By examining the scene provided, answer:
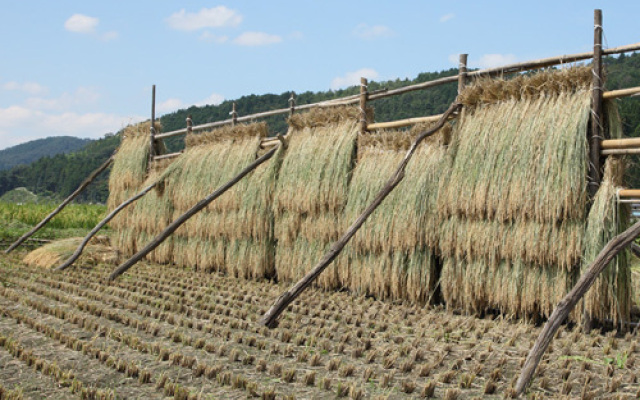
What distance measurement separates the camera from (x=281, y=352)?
17.9 ft

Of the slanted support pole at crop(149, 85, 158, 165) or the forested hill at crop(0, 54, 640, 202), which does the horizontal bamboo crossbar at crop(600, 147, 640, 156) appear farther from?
the slanted support pole at crop(149, 85, 158, 165)

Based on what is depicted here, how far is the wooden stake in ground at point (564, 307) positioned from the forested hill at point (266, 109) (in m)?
2.54

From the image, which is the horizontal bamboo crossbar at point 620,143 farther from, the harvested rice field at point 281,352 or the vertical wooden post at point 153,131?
the vertical wooden post at point 153,131

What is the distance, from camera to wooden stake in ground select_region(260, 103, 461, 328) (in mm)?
6547

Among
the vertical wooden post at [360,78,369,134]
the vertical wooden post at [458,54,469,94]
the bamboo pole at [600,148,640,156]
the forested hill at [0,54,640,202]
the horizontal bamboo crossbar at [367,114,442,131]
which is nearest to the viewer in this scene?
the bamboo pole at [600,148,640,156]

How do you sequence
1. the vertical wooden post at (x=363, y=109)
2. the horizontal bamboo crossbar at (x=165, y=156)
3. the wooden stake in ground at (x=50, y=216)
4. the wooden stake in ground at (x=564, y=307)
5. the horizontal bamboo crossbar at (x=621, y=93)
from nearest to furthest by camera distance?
the wooden stake in ground at (x=564, y=307), the horizontal bamboo crossbar at (x=621, y=93), the vertical wooden post at (x=363, y=109), the horizontal bamboo crossbar at (x=165, y=156), the wooden stake in ground at (x=50, y=216)

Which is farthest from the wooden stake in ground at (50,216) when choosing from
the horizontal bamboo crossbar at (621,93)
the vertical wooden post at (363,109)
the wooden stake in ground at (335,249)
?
the horizontal bamboo crossbar at (621,93)

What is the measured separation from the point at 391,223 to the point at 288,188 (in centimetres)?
236

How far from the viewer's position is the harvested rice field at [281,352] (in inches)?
174

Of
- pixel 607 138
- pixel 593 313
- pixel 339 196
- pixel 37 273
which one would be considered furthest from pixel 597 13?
pixel 37 273

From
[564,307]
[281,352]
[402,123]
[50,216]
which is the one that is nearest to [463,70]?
[402,123]

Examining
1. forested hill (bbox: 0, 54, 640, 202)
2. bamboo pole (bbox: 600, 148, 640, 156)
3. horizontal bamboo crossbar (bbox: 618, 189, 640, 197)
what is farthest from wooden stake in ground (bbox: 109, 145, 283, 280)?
horizontal bamboo crossbar (bbox: 618, 189, 640, 197)

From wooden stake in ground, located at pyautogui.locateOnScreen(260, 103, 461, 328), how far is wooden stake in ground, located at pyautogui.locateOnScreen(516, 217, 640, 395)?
9.14 ft

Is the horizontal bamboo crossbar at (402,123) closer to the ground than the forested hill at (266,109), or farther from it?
closer to the ground
